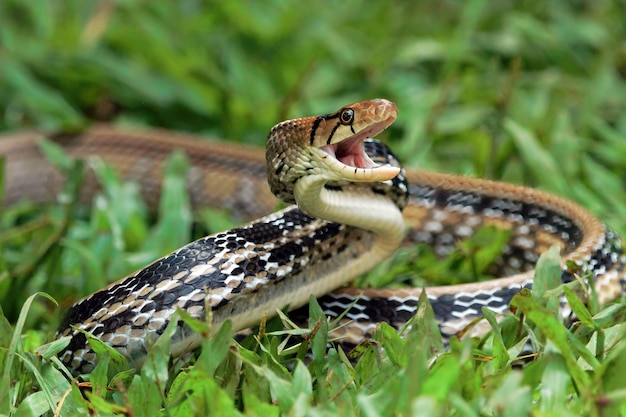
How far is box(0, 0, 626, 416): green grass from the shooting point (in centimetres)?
277

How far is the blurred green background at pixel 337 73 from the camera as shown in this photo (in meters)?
5.72

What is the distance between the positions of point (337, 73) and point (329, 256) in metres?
3.10

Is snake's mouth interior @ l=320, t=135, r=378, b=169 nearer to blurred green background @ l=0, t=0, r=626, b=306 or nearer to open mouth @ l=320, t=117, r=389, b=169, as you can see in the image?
open mouth @ l=320, t=117, r=389, b=169

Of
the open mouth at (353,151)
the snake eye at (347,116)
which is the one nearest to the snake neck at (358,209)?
the open mouth at (353,151)

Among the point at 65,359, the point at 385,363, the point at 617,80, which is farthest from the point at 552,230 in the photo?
the point at 617,80

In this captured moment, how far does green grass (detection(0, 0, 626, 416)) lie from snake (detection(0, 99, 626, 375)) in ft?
0.52

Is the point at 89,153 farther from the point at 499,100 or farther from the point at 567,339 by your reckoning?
the point at 567,339

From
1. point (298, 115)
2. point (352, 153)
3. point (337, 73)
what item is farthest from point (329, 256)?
point (337, 73)

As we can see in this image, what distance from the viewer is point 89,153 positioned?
589 centimetres

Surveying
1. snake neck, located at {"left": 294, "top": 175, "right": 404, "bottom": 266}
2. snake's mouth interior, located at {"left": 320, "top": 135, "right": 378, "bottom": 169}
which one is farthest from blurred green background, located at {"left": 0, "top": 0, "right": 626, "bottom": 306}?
snake's mouth interior, located at {"left": 320, "top": 135, "right": 378, "bottom": 169}

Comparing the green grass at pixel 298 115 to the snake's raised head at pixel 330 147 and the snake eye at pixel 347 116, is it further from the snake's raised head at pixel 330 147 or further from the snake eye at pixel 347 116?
the snake eye at pixel 347 116

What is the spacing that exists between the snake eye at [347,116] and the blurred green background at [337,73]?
83.2 inches

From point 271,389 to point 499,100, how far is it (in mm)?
3360

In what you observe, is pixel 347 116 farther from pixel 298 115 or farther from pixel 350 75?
pixel 350 75
